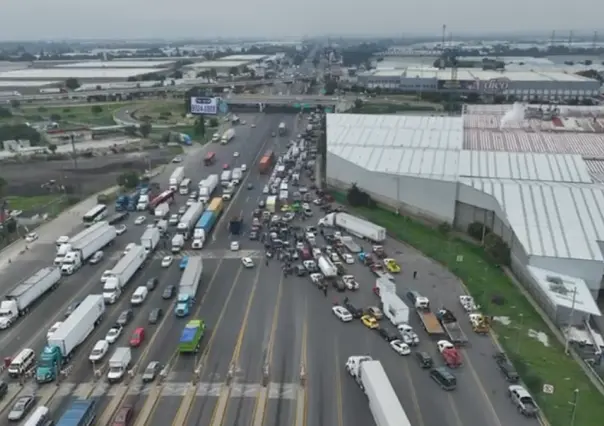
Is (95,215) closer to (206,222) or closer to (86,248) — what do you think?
(86,248)

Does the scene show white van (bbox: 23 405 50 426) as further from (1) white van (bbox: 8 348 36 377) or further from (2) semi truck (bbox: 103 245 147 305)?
(2) semi truck (bbox: 103 245 147 305)

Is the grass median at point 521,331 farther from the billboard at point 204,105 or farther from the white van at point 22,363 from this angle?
the billboard at point 204,105

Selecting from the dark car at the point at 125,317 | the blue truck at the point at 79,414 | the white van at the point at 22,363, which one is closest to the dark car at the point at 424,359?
the blue truck at the point at 79,414

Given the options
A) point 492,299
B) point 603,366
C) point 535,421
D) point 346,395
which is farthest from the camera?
point 492,299

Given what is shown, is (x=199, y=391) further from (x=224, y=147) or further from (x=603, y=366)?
(x=224, y=147)

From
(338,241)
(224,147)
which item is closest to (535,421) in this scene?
(338,241)
